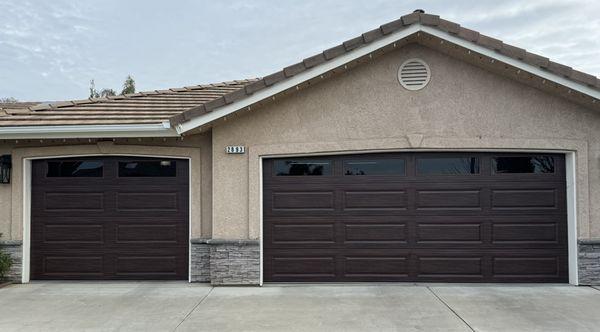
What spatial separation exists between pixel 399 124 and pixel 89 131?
18.2 ft

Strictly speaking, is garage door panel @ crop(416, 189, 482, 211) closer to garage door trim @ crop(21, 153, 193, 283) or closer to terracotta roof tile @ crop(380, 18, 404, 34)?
terracotta roof tile @ crop(380, 18, 404, 34)

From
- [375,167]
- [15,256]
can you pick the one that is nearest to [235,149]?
[375,167]

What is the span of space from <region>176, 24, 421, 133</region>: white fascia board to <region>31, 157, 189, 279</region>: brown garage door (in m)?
1.28

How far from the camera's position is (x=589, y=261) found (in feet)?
24.9

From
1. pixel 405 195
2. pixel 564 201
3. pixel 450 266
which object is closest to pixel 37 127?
pixel 405 195

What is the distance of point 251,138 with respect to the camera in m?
7.98

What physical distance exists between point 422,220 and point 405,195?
0.54 m

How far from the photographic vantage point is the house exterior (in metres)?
7.64

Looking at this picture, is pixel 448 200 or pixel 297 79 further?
pixel 448 200

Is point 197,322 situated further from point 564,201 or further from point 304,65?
point 564,201

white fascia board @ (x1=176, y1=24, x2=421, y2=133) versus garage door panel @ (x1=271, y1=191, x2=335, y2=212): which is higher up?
white fascia board @ (x1=176, y1=24, x2=421, y2=133)

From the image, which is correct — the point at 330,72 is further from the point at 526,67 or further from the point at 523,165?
the point at 523,165

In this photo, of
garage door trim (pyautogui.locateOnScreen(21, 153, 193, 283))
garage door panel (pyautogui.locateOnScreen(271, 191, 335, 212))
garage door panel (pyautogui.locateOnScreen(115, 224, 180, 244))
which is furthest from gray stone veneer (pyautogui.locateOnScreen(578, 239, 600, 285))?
garage door panel (pyautogui.locateOnScreen(115, 224, 180, 244))

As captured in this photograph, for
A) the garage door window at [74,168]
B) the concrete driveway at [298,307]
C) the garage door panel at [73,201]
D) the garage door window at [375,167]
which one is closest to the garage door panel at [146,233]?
the garage door panel at [73,201]
